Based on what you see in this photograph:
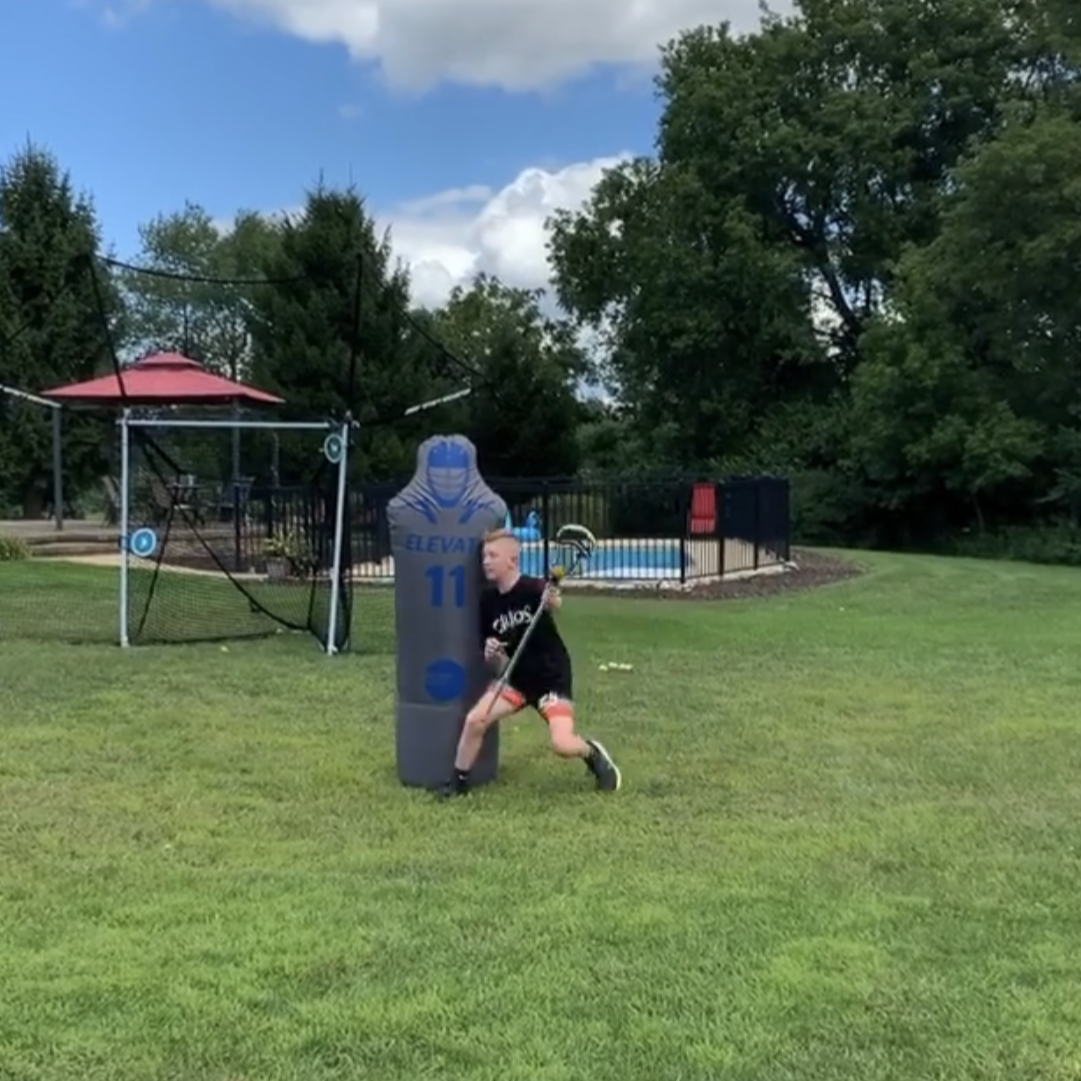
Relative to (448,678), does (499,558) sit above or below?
above

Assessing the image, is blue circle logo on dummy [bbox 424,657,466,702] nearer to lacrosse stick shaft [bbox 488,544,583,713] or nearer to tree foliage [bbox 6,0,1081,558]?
lacrosse stick shaft [bbox 488,544,583,713]

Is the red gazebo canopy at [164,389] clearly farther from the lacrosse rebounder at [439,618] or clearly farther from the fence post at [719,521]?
the lacrosse rebounder at [439,618]

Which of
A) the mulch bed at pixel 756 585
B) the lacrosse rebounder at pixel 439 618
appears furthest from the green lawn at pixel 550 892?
the mulch bed at pixel 756 585

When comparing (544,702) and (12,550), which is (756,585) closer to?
(12,550)

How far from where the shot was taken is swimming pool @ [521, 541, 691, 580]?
16312 millimetres

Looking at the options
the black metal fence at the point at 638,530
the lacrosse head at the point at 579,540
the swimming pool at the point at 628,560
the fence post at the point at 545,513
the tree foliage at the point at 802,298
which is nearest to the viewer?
the lacrosse head at the point at 579,540

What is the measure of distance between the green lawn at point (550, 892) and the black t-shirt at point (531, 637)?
1.51 ft

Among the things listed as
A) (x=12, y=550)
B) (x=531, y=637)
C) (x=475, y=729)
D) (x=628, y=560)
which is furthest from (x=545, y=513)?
(x=475, y=729)

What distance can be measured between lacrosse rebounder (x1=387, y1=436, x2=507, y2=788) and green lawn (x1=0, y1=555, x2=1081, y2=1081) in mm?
234

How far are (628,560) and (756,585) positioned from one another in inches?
72.3

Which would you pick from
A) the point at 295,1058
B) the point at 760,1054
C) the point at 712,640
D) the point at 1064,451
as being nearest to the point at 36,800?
the point at 295,1058

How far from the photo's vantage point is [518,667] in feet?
19.2

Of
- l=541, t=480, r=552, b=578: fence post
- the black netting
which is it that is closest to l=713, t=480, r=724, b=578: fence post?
l=541, t=480, r=552, b=578: fence post

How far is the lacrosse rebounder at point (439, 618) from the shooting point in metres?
5.94
